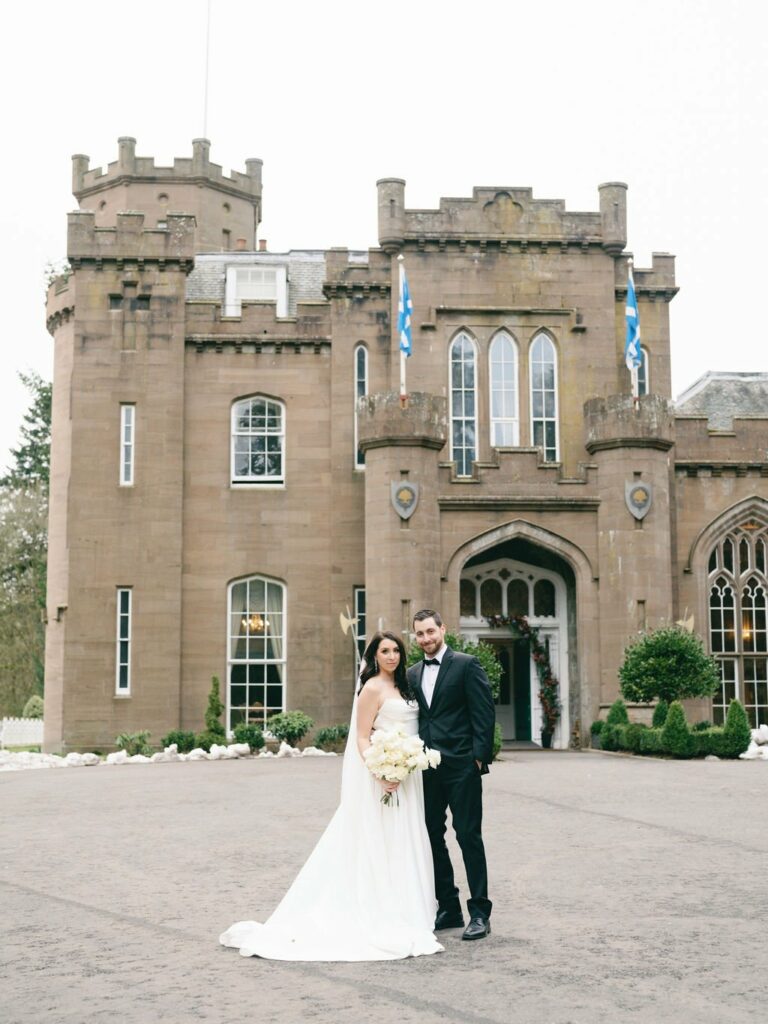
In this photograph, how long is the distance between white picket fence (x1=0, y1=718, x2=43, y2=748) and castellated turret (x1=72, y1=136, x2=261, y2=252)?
16.6m

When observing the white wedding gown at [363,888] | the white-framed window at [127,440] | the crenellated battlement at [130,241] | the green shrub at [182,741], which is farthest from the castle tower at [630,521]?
the white wedding gown at [363,888]

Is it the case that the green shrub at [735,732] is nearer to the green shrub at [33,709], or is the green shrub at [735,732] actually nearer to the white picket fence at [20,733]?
Result: the white picket fence at [20,733]

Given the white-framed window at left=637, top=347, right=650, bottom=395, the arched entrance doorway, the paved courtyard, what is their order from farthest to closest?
1. the white-framed window at left=637, top=347, right=650, bottom=395
2. the arched entrance doorway
3. the paved courtyard

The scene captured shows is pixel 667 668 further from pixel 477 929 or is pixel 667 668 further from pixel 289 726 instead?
pixel 477 929

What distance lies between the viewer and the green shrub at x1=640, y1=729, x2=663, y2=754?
23578 millimetres

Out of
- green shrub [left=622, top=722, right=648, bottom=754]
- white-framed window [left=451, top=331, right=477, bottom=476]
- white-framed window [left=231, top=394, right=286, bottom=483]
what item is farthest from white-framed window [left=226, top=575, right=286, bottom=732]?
green shrub [left=622, top=722, right=648, bottom=754]

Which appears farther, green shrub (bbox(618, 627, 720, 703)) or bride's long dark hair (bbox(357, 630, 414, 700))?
green shrub (bbox(618, 627, 720, 703))

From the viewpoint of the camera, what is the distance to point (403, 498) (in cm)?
2673

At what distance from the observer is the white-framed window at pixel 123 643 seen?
1144 inches

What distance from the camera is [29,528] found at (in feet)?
168

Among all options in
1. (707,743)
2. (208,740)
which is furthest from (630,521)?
(208,740)

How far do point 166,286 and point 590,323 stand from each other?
9.43 m

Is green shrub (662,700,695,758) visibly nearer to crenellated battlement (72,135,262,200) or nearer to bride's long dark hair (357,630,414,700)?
bride's long dark hair (357,630,414,700)

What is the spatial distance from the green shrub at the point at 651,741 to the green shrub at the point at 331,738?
20.4 feet
